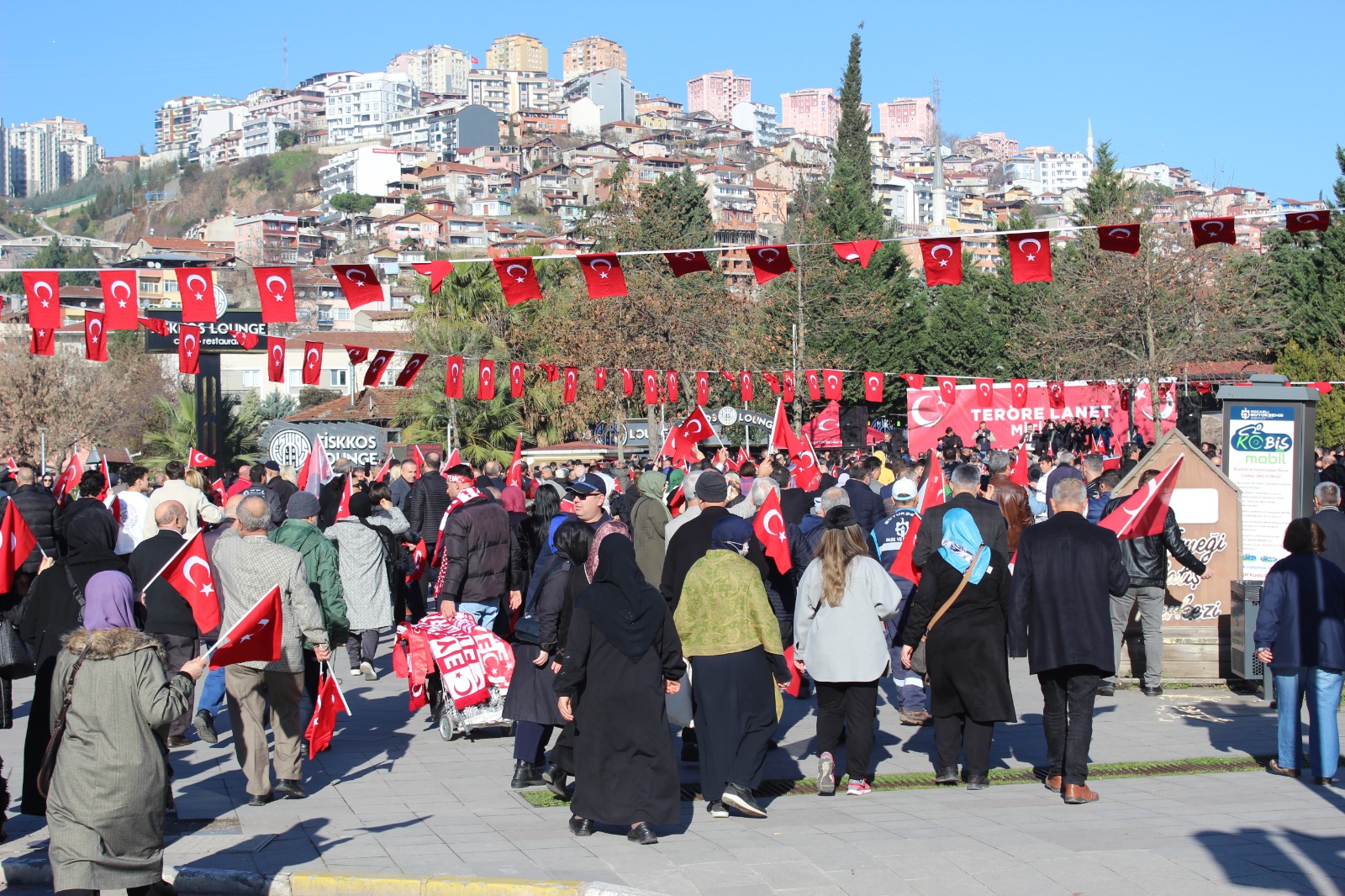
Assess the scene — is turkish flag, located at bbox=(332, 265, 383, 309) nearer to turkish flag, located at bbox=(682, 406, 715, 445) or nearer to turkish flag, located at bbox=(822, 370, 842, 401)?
turkish flag, located at bbox=(682, 406, 715, 445)

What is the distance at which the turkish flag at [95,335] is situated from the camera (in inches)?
611

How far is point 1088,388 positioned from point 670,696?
27.1 m

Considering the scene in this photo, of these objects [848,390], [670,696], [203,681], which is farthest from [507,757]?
[848,390]

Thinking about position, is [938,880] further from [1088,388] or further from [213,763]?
[1088,388]

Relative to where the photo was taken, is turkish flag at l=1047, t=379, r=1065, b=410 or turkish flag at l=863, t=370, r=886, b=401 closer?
turkish flag at l=863, t=370, r=886, b=401

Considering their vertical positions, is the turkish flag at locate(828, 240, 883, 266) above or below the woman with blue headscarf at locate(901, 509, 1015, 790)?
above

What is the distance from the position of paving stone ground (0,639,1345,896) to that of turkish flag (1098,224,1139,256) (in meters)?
5.21

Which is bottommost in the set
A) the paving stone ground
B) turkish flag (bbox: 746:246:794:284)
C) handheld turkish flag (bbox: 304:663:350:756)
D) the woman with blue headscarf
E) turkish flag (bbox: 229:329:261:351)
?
the paving stone ground

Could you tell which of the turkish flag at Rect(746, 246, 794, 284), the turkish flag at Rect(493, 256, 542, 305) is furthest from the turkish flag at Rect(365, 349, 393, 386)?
the turkish flag at Rect(746, 246, 794, 284)

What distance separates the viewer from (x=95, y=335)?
53.2 ft

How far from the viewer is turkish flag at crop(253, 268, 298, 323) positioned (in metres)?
13.7

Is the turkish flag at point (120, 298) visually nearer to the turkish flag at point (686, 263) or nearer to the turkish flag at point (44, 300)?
the turkish flag at point (44, 300)

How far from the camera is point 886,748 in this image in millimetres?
8938

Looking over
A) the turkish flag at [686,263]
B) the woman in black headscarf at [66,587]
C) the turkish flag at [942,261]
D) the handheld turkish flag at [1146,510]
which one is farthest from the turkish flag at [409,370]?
the handheld turkish flag at [1146,510]
